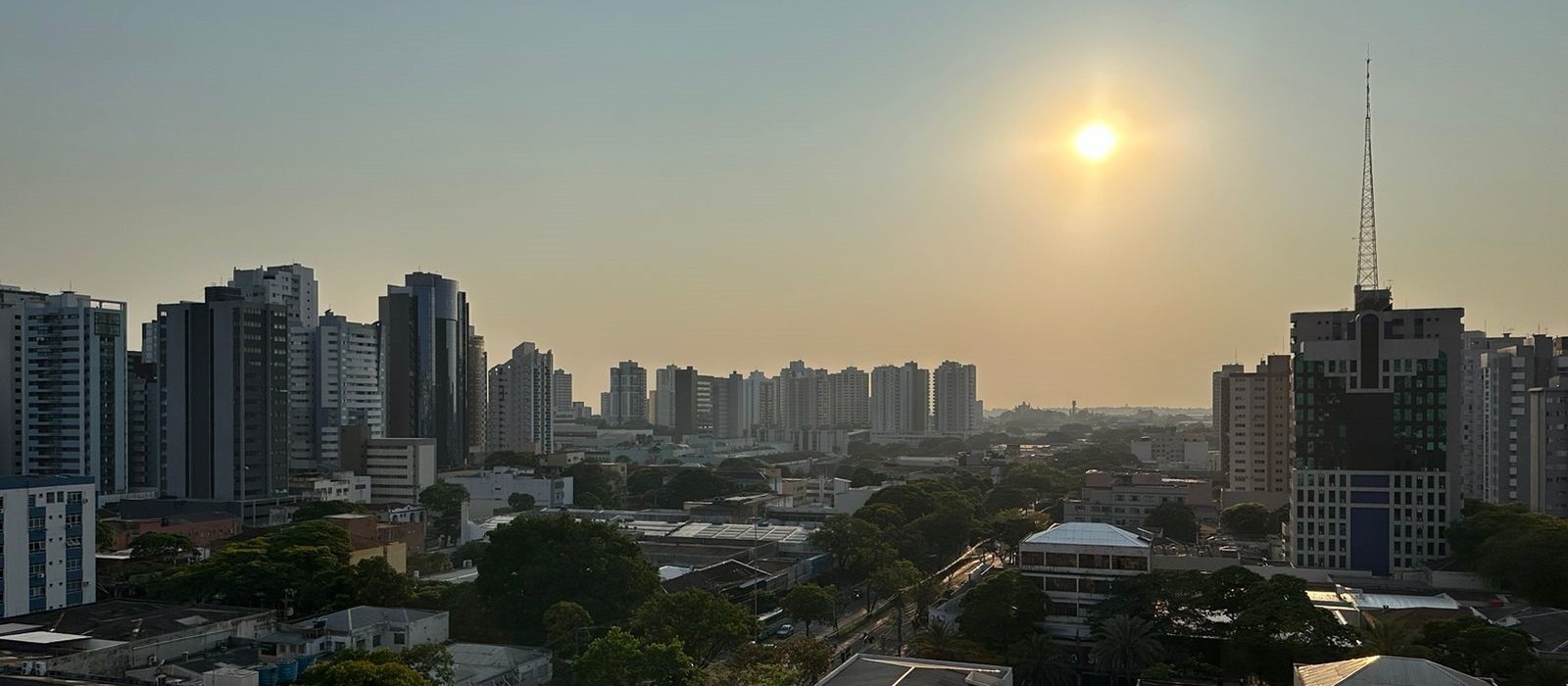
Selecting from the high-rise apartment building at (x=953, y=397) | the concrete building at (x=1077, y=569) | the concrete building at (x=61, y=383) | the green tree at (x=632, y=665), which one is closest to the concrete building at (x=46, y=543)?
the green tree at (x=632, y=665)

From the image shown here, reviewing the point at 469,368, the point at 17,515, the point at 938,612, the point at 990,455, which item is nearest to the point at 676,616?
the point at 938,612

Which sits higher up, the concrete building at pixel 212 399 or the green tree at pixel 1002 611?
the concrete building at pixel 212 399

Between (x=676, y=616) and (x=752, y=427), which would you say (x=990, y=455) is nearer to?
(x=752, y=427)

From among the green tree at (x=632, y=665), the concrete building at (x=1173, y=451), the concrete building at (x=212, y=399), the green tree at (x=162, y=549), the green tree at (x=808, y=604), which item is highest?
the concrete building at (x=212, y=399)

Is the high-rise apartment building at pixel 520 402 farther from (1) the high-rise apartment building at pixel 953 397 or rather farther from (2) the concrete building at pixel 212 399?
(1) the high-rise apartment building at pixel 953 397

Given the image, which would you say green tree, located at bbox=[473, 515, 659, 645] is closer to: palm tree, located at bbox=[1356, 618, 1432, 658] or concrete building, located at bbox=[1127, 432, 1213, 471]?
palm tree, located at bbox=[1356, 618, 1432, 658]

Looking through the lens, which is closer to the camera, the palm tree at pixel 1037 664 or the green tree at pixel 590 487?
the palm tree at pixel 1037 664

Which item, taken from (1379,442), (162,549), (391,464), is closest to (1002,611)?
(1379,442)
